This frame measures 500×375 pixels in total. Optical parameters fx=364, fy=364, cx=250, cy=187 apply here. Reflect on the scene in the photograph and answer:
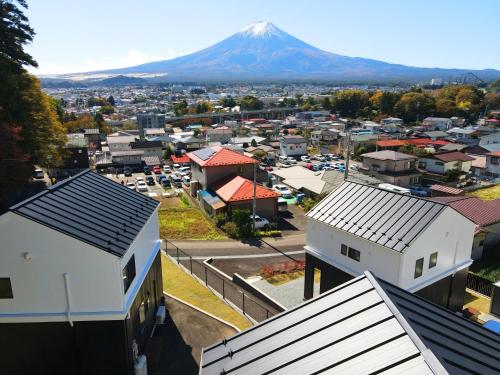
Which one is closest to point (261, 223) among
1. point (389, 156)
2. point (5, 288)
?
point (5, 288)

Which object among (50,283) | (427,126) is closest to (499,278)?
(50,283)

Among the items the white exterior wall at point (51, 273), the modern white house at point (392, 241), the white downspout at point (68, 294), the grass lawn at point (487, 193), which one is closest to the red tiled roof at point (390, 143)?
the grass lawn at point (487, 193)

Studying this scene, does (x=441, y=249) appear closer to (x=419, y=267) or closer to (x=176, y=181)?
(x=419, y=267)

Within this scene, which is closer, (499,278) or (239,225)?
(499,278)

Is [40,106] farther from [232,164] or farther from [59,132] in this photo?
[232,164]

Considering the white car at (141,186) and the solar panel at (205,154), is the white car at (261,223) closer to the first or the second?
the solar panel at (205,154)

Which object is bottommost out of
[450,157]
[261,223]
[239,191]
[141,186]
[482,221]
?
[141,186]

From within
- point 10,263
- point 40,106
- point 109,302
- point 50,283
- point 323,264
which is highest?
point 40,106
